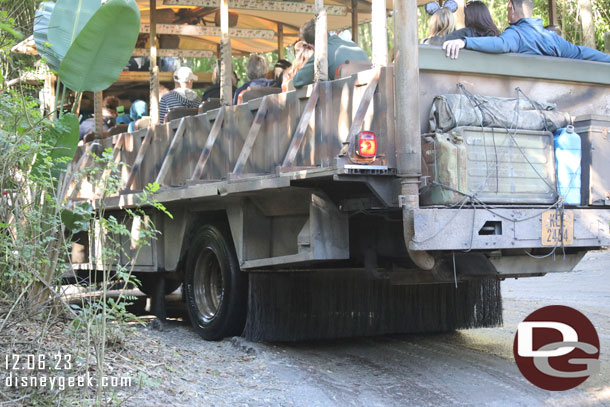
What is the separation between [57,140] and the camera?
21.6 feet

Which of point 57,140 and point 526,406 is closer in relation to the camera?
point 526,406

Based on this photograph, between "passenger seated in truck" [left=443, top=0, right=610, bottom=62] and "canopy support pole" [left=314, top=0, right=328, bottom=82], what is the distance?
100cm

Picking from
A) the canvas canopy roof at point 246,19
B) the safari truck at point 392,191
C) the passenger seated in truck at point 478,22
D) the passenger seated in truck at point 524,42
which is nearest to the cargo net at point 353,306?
the safari truck at point 392,191

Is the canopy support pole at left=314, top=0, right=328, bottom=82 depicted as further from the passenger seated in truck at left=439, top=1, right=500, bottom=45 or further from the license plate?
the license plate

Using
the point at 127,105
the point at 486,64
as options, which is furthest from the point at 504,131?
the point at 127,105

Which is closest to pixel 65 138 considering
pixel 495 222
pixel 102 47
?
pixel 102 47

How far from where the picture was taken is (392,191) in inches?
252

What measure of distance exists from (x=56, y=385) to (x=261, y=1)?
654 cm

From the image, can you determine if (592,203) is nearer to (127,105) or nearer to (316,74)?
(316,74)

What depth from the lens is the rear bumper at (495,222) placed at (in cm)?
613

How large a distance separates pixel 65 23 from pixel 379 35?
253 centimetres

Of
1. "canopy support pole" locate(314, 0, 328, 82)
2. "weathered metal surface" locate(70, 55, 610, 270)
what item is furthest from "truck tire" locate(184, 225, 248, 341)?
"canopy support pole" locate(314, 0, 328, 82)

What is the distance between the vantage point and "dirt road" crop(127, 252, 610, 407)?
19.6ft

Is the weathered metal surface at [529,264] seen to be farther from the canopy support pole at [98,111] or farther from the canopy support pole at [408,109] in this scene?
the canopy support pole at [98,111]
